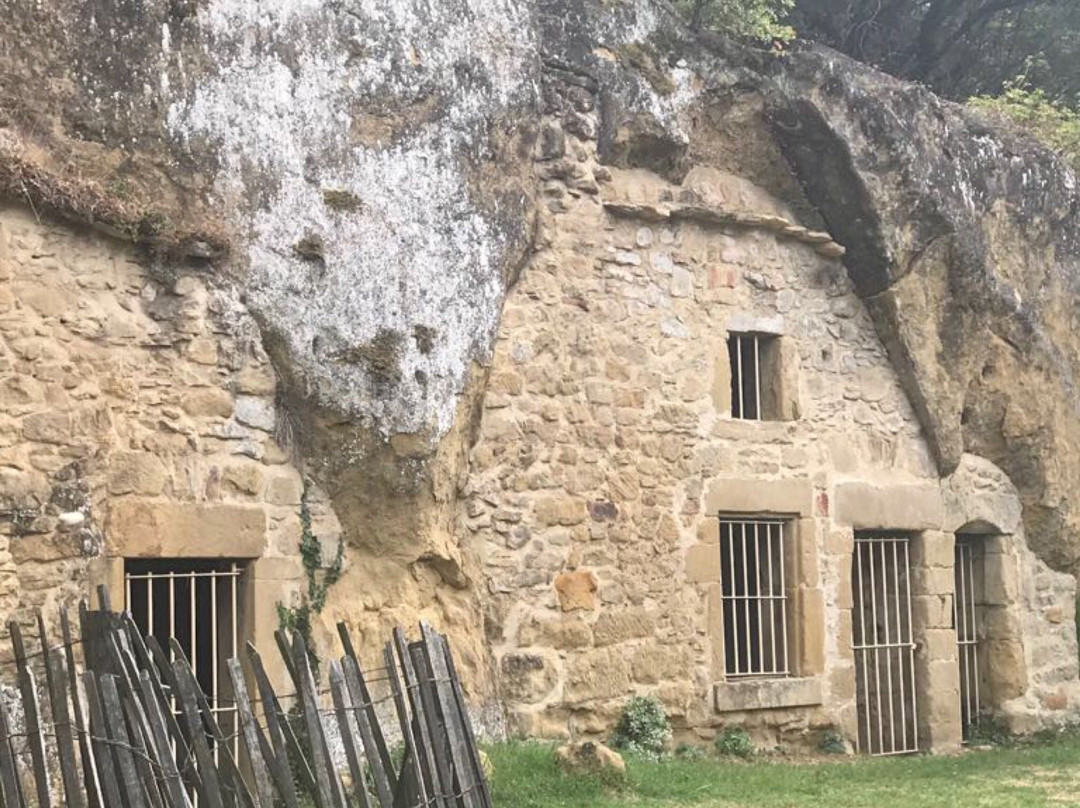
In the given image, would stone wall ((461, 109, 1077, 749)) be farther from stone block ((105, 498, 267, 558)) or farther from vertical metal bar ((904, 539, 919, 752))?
stone block ((105, 498, 267, 558))

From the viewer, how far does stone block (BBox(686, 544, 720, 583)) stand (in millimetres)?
10477

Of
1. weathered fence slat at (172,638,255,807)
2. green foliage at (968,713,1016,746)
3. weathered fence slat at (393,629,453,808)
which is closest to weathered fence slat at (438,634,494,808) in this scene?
weathered fence slat at (393,629,453,808)

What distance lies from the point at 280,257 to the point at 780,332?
4.08m

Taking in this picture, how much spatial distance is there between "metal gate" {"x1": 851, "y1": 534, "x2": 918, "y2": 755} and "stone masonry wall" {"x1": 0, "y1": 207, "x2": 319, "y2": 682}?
4964 millimetres

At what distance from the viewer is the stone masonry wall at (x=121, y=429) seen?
766 centimetres

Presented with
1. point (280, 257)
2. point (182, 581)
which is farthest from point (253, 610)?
point (280, 257)

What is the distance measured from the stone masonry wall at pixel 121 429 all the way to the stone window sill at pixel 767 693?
3369mm

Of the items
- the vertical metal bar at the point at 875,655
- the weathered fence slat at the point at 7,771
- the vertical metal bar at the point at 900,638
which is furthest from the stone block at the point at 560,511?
the weathered fence slat at the point at 7,771

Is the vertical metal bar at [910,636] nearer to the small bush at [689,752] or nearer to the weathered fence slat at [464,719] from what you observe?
the small bush at [689,752]

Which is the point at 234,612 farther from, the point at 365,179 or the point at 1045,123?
the point at 1045,123

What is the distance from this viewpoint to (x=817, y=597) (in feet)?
36.2

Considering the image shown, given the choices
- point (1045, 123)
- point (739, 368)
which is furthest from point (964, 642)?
point (1045, 123)

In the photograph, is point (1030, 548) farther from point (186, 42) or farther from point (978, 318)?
point (186, 42)

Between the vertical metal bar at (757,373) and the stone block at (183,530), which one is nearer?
the stone block at (183,530)
